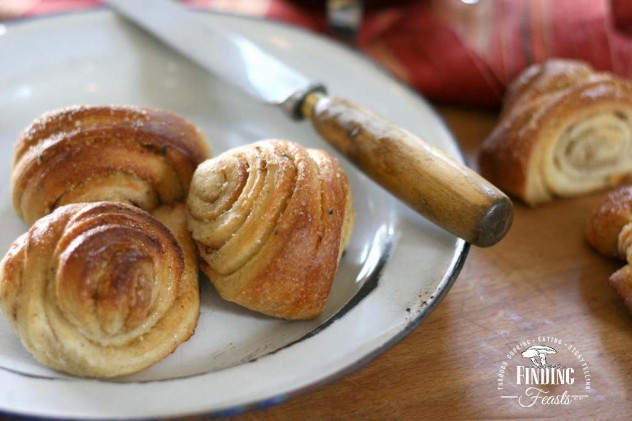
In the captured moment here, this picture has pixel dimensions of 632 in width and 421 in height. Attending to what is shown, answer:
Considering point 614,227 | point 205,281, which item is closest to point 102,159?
point 205,281

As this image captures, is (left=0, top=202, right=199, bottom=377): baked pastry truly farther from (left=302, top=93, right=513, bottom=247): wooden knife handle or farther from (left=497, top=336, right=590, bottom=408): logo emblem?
(left=497, top=336, right=590, bottom=408): logo emblem

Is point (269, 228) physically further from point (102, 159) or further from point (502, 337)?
point (502, 337)

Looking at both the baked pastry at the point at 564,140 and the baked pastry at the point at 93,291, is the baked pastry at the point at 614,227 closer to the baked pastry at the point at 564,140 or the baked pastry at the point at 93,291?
the baked pastry at the point at 564,140

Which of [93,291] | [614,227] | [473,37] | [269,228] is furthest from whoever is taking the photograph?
[473,37]

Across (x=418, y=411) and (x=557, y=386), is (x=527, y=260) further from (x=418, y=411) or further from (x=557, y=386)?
(x=418, y=411)

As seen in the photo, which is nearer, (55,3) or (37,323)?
(37,323)

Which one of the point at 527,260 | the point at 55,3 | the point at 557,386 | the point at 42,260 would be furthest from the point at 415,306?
the point at 55,3
